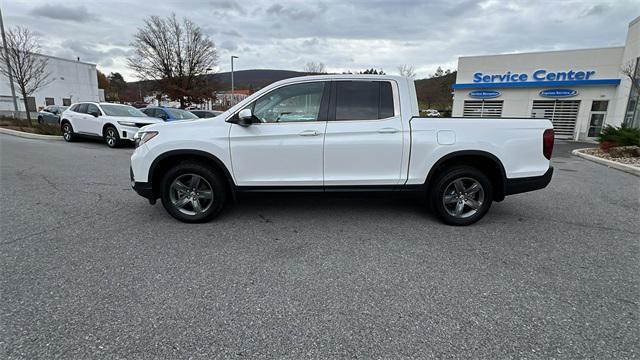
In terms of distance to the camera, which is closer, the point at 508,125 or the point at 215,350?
the point at 215,350

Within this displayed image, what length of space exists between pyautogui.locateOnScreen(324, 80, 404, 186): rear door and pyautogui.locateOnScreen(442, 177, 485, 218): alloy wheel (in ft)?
2.46

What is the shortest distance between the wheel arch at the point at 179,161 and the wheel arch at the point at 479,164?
2.55 meters

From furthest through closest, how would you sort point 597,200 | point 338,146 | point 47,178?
point 47,178 < point 597,200 < point 338,146

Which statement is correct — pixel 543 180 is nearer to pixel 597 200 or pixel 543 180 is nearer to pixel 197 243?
pixel 597 200

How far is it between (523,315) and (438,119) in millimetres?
2422

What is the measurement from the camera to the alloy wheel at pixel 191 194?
4.16m

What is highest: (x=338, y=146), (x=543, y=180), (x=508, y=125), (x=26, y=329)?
(x=508, y=125)

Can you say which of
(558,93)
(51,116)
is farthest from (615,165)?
(51,116)

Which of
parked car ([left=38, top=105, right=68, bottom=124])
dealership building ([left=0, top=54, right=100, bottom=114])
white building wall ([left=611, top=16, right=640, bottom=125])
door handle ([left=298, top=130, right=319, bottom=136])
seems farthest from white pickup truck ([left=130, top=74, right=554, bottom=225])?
dealership building ([left=0, top=54, right=100, bottom=114])

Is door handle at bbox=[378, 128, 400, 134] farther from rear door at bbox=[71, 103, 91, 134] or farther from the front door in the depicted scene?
rear door at bbox=[71, 103, 91, 134]

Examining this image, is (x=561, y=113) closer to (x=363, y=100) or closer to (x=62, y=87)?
(x=363, y=100)

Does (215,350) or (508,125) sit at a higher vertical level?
(508,125)

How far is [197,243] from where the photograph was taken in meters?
3.58

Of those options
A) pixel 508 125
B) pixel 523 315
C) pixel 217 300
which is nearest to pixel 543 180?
pixel 508 125
